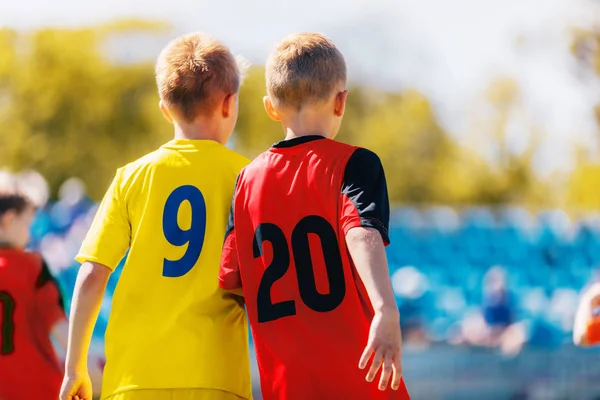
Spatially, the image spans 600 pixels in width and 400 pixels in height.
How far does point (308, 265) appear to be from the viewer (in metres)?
2.88

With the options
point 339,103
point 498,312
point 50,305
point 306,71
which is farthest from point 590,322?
Result: point 498,312

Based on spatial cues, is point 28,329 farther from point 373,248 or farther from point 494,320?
point 494,320

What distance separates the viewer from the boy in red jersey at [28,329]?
408 centimetres

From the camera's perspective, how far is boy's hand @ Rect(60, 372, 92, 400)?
10.4ft

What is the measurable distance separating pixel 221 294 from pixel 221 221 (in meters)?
0.24

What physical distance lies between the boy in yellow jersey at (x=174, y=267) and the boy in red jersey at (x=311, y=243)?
0.16 meters

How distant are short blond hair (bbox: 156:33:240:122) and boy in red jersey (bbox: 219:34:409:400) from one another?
1.05ft

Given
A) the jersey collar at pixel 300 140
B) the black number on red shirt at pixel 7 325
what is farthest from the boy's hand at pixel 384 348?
the black number on red shirt at pixel 7 325

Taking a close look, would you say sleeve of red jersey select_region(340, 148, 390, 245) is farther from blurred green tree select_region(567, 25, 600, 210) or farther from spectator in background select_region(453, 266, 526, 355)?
blurred green tree select_region(567, 25, 600, 210)

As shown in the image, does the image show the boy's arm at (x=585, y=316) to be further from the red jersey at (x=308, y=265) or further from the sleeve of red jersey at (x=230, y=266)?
the sleeve of red jersey at (x=230, y=266)

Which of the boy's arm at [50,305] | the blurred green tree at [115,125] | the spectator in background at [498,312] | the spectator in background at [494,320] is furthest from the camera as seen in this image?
the blurred green tree at [115,125]

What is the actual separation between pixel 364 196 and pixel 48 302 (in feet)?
6.15

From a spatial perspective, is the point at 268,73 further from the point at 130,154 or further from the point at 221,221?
the point at 130,154

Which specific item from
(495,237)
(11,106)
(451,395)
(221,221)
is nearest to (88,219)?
(495,237)
